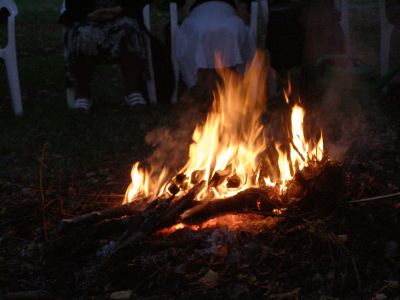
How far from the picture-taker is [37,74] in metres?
8.06

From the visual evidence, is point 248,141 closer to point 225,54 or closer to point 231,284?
point 231,284

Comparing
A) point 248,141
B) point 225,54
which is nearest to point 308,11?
point 225,54

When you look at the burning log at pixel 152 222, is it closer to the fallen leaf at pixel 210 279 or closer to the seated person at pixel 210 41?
the fallen leaf at pixel 210 279

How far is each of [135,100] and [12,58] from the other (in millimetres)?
1246

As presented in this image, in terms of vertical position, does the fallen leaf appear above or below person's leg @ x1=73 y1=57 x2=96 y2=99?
below

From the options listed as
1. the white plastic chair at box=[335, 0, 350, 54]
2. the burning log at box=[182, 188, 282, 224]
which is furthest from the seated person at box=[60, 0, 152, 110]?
the burning log at box=[182, 188, 282, 224]

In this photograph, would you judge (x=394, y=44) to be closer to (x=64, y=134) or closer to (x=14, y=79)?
(x=64, y=134)

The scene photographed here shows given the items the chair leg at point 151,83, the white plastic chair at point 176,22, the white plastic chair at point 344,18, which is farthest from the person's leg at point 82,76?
the white plastic chair at point 344,18

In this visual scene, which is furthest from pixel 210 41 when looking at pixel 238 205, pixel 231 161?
pixel 238 205

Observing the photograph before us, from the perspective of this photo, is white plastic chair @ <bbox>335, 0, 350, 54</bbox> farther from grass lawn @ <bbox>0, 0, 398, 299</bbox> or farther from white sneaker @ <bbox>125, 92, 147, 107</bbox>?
white sneaker @ <bbox>125, 92, 147, 107</bbox>

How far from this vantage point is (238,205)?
3562 millimetres

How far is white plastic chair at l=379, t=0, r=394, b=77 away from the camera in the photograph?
20.5 feet

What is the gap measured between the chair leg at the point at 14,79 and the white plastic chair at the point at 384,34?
3576mm

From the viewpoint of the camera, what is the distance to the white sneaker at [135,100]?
6.45 meters
